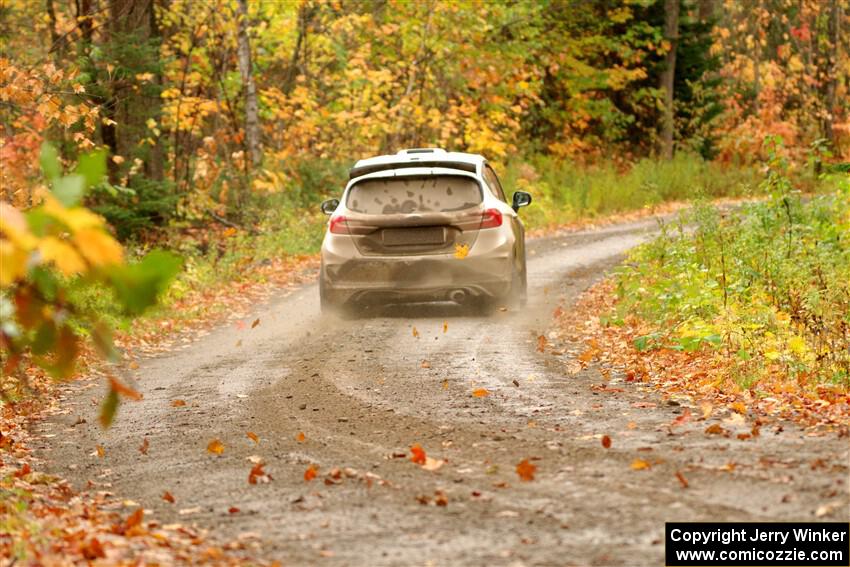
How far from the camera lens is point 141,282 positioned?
154 inches

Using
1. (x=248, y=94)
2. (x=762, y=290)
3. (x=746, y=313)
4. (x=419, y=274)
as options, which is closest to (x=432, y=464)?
(x=746, y=313)

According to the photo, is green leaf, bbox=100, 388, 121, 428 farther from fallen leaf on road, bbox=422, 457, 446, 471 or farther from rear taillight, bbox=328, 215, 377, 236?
rear taillight, bbox=328, 215, 377, 236

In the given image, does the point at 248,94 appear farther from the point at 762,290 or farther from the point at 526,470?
the point at 526,470

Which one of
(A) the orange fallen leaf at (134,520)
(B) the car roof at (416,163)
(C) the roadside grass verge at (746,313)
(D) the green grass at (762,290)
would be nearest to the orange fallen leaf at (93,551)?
(A) the orange fallen leaf at (134,520)

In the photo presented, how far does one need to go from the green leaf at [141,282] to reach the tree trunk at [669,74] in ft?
104

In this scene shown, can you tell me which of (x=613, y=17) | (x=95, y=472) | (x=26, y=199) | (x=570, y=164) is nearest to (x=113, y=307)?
(x=26, y=199)

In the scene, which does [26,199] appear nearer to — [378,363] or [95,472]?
[378,363]

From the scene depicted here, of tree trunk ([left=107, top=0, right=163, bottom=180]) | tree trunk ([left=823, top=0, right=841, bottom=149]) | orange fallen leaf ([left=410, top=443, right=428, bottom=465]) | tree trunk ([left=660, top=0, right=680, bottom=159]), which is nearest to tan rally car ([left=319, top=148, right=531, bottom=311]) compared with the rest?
tree trunk ([left=107, top=0, right=163, bottom=180])

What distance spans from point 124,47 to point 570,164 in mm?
16880

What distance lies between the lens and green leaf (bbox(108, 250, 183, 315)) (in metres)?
3.90

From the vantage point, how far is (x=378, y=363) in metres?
11.2

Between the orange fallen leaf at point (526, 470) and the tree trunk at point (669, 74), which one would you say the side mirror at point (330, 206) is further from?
the tree trunk at point (669, 74)

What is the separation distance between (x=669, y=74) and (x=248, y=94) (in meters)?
14.9

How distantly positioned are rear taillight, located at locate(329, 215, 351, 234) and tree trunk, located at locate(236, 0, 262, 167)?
10.9 metres
